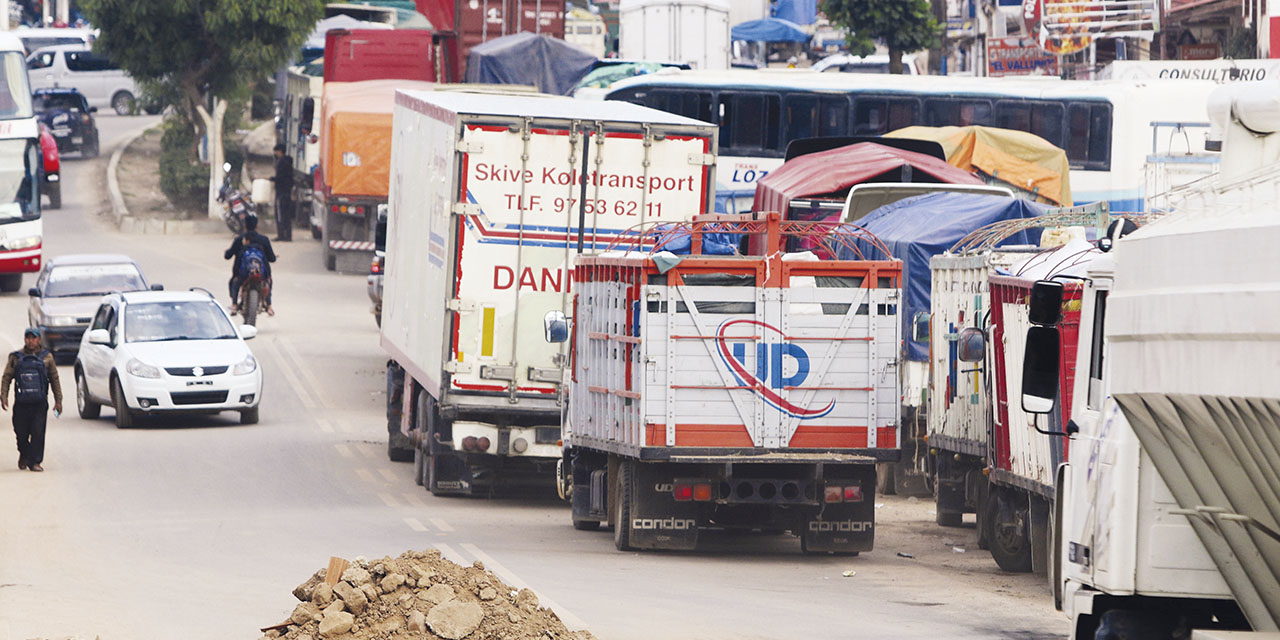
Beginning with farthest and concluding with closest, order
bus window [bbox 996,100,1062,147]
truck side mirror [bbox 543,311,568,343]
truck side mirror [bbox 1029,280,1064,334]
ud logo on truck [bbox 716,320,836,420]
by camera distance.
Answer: bus window [bbox 996,100,1062,147], truck side mirror [bbox 543,311,568,343], ud logo on truck [bbox 716,320,836,420], truck side mirror [bbox 1029,280,1064,334]

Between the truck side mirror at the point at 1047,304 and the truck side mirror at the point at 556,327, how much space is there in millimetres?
8047

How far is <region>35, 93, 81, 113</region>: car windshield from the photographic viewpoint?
55.7 metres

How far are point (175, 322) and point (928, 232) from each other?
10776mm

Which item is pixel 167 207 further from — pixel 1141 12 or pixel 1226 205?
pixel 1226 205

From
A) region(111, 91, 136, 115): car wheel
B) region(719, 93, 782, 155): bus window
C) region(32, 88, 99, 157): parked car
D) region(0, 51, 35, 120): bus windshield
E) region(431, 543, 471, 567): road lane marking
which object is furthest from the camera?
region(111, 91, 136, 115): car wheel

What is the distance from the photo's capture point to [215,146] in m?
47.1

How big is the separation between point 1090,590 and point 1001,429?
23.1ft

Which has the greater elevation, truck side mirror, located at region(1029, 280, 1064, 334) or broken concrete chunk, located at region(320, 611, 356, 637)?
truck side mirror, located at region(1029, 280, 1064, 334)

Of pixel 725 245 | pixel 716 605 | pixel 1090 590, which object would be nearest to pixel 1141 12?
pixel 725 245

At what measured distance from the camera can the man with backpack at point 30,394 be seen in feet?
67.1

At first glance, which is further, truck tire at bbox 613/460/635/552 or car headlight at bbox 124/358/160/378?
car headlight at bbox 124/358/160/378

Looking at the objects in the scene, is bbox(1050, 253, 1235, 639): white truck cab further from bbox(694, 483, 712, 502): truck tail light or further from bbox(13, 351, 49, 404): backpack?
bbox(13, 351, 49, 404): backpack

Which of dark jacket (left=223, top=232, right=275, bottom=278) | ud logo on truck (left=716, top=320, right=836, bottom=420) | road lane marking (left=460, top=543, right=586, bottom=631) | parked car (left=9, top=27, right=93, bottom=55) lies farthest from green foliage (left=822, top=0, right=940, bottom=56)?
road lane marking (left=460, top=543, right=586, bottom=631)

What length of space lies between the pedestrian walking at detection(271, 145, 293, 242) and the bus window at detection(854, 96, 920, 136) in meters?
14.4
